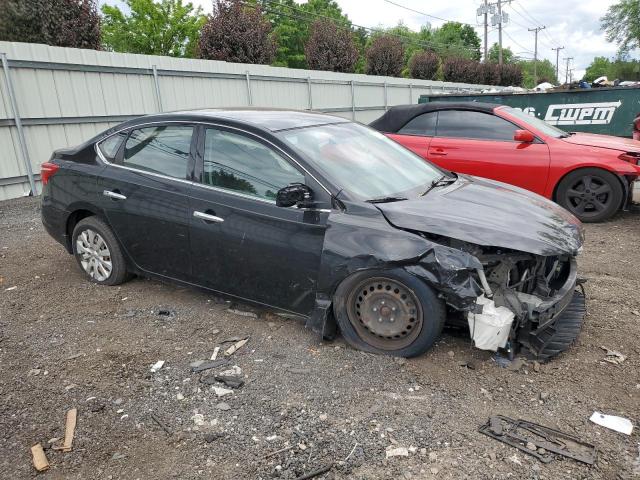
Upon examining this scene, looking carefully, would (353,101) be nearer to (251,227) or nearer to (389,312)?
(251,227)

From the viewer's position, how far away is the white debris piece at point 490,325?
9.69 ft

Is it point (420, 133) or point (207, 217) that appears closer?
point (207, 217)

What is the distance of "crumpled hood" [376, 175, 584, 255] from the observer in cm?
304

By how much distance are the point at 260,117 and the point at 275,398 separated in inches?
83.0

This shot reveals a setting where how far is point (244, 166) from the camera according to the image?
3.62m

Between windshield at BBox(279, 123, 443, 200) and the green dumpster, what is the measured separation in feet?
22.4

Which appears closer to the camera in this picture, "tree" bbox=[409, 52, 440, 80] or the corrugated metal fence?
the corrugated metal fence

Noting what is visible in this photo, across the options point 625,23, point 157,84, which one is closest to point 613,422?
point 157,84

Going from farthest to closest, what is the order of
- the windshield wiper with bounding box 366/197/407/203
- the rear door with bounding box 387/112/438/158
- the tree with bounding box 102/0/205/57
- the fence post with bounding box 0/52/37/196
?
the tree with bounding box 102/0/205/57 → the fence post with bounding box 0/52/37/196 → the rear door with bounding box 387/112/438/158 → the windshield wiper with bounding box 366/197/407/203

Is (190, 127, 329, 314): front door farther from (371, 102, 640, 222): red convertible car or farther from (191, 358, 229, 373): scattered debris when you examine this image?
(371, 102, 640, 222): red convertible car

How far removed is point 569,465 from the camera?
2.35 m

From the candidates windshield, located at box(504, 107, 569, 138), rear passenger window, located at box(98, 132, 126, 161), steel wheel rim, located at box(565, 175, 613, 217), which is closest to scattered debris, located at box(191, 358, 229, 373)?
rear passenger window, located at box(98, 132, 126, 161)

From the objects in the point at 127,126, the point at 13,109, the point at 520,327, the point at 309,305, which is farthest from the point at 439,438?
the point at 13,109

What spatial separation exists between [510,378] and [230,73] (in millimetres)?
11278
